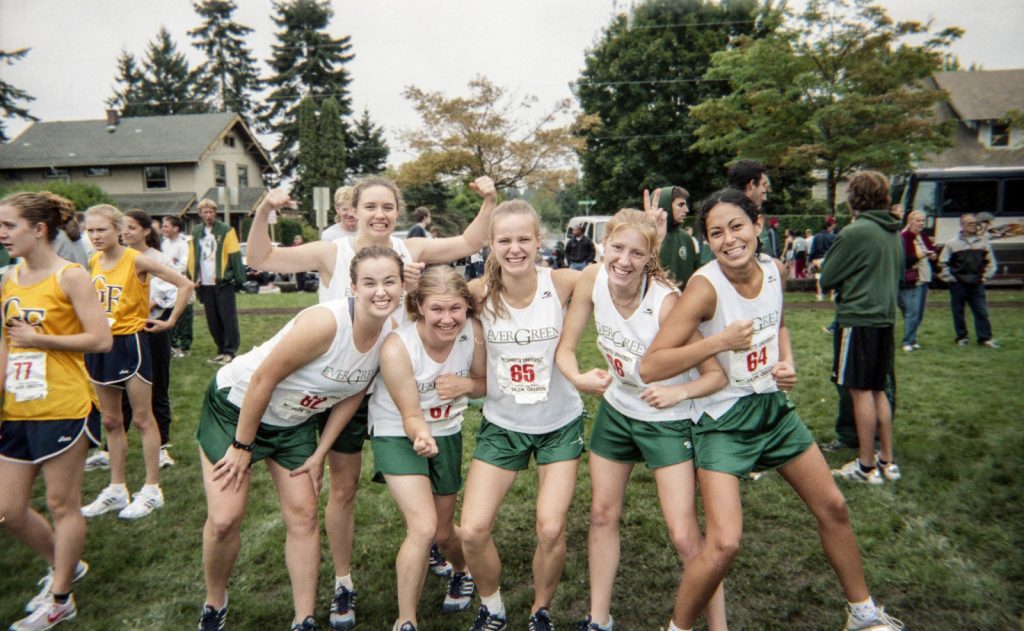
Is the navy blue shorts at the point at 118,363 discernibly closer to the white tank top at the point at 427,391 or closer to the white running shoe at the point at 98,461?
the white running shoe at the point at 98,461

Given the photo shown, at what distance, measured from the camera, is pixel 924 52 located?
20781mm

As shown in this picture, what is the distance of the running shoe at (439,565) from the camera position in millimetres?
3887

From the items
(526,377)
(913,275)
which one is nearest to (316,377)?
(526,377)

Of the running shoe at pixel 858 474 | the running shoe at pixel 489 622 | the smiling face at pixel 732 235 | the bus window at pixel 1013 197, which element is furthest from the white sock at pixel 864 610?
the bus window at pixel 1013 197

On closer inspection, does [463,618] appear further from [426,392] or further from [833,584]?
[833,584]

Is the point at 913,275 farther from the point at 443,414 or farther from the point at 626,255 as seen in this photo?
the point at 443,414

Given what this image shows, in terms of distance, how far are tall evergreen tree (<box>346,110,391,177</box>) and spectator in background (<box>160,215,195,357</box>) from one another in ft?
124

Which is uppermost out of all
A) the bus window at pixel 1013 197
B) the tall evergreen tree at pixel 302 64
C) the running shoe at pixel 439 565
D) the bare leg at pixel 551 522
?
the tall evergreen tree at pixel 302 64

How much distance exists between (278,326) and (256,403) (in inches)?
418

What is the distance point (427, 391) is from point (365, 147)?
46.4 meters

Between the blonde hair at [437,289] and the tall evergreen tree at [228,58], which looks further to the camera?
the tall evergreen tree at [228,58]

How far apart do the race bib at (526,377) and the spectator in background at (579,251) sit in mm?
14531

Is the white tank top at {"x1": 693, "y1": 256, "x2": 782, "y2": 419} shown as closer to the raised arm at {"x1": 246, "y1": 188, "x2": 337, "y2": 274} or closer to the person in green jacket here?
the raised arm at {"x1": 246, "y1": 188, "x2": 337, "y2": 274}

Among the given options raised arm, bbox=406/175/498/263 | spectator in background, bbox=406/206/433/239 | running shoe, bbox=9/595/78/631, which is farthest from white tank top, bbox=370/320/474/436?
spectator in background, bbox=406/206/433/239
